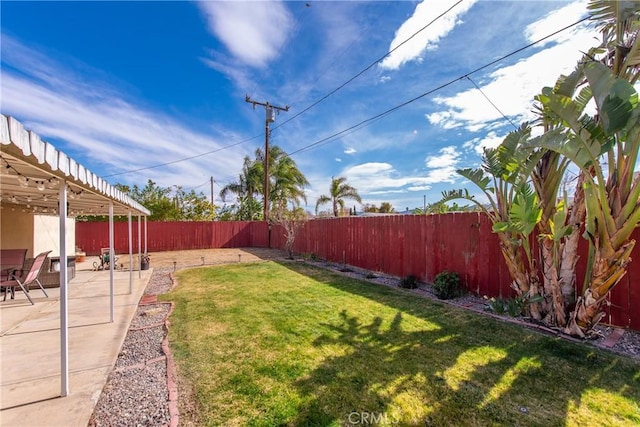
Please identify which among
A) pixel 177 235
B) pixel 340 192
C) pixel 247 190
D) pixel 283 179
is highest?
pixel 283 179

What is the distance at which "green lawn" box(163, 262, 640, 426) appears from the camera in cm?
210

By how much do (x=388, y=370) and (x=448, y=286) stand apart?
11.0 feet

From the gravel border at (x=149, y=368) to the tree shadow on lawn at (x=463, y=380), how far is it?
677 mm

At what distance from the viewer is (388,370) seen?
272 cm

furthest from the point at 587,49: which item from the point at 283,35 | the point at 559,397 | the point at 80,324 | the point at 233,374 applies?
the point at 80,324

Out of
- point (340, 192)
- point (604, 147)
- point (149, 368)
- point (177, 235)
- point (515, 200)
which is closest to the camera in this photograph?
point (149, 368)

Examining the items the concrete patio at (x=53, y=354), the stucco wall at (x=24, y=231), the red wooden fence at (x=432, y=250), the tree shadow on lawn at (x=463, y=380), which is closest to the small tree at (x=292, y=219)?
the red wooden fence at (x=432, y=250)

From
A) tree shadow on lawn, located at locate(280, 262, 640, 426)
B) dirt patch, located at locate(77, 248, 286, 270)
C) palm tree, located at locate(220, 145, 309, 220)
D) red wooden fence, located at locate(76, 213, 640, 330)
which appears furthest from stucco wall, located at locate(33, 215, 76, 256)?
palm tree, located at locate(220, 145, 309, 220)

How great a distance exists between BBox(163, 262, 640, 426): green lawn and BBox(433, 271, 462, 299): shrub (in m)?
0.68

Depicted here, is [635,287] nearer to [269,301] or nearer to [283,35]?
[269,301]

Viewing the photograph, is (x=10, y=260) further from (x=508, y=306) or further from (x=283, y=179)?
(x=283, y=179)

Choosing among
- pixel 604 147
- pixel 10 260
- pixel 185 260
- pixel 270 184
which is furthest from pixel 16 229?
pixel 270 184

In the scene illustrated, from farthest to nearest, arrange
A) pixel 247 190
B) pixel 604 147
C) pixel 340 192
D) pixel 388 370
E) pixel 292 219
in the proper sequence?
pixel 247 190, pixel 340 192, pixel 292 219, pixel 604 147, pixel 388 370

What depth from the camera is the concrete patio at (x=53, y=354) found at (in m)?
2.20
